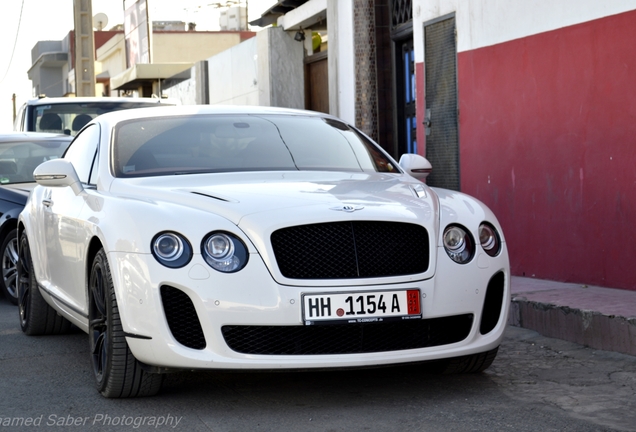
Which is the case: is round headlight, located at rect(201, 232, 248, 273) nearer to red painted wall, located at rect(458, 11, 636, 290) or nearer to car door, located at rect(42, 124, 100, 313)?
car door, located at rect(42, 124, 100, 313)

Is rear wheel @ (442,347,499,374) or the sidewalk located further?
the sidewalk

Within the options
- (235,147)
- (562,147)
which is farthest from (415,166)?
(562,147)

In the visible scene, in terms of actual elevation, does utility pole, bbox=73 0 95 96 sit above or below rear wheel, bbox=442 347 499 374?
above

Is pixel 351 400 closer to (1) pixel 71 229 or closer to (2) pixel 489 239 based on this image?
(2) pixel 489 239

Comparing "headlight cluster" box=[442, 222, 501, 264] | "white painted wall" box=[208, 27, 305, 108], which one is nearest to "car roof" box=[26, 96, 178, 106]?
"white painted wall" box=[208, 27, 305, 108]

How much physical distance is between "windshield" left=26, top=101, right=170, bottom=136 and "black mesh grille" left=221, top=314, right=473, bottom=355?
921cm

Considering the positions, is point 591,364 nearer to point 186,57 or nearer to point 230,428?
point 230,428

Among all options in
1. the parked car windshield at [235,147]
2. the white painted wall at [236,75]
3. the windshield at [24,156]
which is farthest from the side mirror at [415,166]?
the white painted wall at [236,75]

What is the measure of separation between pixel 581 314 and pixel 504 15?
11.8ft

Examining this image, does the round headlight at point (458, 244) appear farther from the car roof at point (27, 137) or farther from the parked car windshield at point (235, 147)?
the car roof at point (27, 137)

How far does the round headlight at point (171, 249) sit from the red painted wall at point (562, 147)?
3945 mm

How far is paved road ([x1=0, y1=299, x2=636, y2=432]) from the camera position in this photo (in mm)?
4219

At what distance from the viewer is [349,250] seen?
4379mm

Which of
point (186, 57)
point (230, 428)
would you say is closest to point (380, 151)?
point (230, 428)
